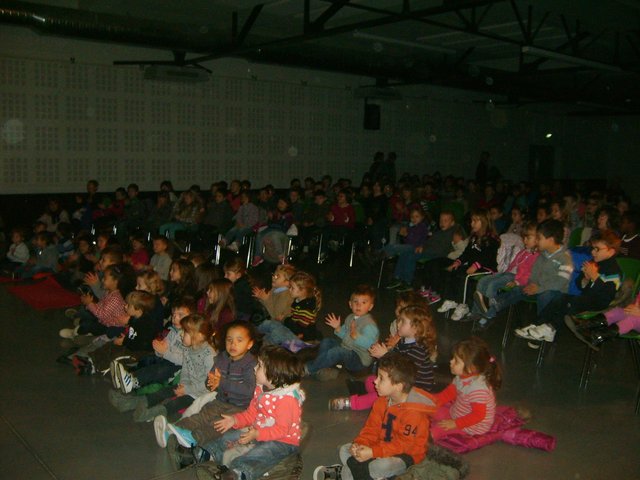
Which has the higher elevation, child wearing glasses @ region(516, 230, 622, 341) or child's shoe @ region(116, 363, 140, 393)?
child wearing glasses @ region(516, 230, 622, 341)

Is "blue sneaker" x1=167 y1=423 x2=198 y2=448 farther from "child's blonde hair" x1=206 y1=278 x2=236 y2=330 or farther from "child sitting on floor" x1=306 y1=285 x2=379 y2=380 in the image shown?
"child sitting on floor" x1=306 y1=285 x2=379 y2=380

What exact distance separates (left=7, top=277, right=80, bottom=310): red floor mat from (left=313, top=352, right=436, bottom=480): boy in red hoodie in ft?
15.3

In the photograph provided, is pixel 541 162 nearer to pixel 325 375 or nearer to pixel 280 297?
pixel 280 297

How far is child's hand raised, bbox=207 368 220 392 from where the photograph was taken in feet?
12.3

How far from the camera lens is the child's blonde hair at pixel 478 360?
11.7ft

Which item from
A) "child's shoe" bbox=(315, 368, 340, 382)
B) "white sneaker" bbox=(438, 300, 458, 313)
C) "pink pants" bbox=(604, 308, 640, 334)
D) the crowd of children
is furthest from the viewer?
"white sneaker" bbox=(438, 300, 458, 313)

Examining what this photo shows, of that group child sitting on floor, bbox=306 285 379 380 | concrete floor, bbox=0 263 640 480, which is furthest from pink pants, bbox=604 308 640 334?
child sitting on floor, bbox=306 285 379 380

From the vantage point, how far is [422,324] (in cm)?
415

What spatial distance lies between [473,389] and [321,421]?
3.56 ft

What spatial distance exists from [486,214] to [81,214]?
677cm

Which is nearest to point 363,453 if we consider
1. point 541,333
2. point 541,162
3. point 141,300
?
point 141,300

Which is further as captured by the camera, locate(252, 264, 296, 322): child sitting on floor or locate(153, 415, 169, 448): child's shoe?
locate(252, 264, 296, 322): child sitting on floor

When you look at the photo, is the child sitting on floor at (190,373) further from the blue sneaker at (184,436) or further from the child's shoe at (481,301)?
the child's shoe at (481,301)

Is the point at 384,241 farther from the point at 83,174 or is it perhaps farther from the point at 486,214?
the point at 83,174
